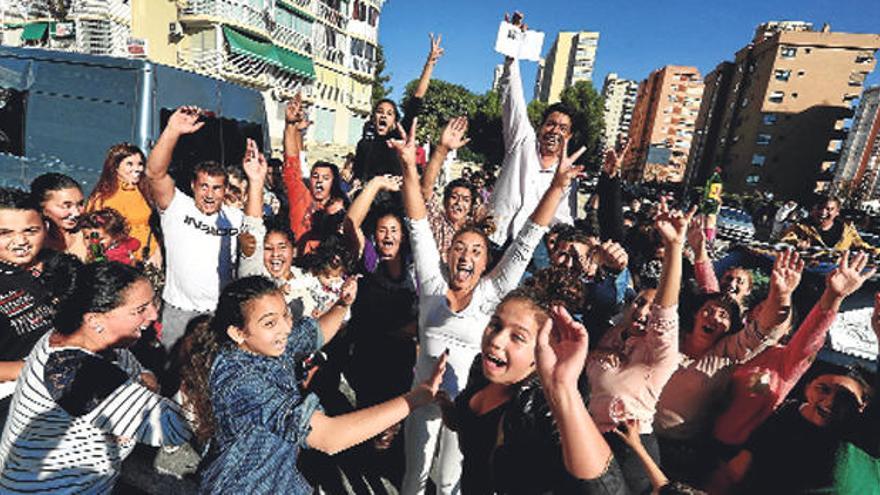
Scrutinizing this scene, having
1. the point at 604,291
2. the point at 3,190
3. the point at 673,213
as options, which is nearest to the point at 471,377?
the point at 673,213

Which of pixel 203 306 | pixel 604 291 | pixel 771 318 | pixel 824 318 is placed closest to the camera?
pixel 824 318

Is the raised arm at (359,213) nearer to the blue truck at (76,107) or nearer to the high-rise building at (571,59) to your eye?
the blue truck at (76,107)

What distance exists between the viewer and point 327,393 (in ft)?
12.0

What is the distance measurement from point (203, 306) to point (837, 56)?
2934 inches

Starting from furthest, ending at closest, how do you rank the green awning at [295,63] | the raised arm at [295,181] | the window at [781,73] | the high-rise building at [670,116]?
the high-rise building at [670,116] → the window at [781,73] → the green awning at [295,63] → the raised arm at [295,181]

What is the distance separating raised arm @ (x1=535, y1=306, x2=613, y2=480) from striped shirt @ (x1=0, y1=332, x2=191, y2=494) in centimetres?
149

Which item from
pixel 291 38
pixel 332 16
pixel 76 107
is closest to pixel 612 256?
pixel 76 107

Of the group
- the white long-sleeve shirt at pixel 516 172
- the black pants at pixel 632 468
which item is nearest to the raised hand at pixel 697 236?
the white long-sleeve shirt at pixel 516 172

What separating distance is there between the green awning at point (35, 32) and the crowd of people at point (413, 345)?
25.3 meters

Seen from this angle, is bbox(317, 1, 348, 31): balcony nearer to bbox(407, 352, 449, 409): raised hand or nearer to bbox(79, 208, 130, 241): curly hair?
bbox(79, 208, 130, 241): curly hair

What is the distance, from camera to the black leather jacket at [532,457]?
1243 mm

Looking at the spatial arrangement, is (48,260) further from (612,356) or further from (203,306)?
(612,356)

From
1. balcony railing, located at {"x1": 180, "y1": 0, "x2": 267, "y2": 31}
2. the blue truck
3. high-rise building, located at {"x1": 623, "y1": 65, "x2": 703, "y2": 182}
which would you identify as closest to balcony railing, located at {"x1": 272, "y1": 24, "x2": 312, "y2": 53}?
balcony railing, located at {"x1": 180, "y1": 0, "x2": 267, "y2": 31}

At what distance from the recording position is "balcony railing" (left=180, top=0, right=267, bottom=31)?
22.7 metres
